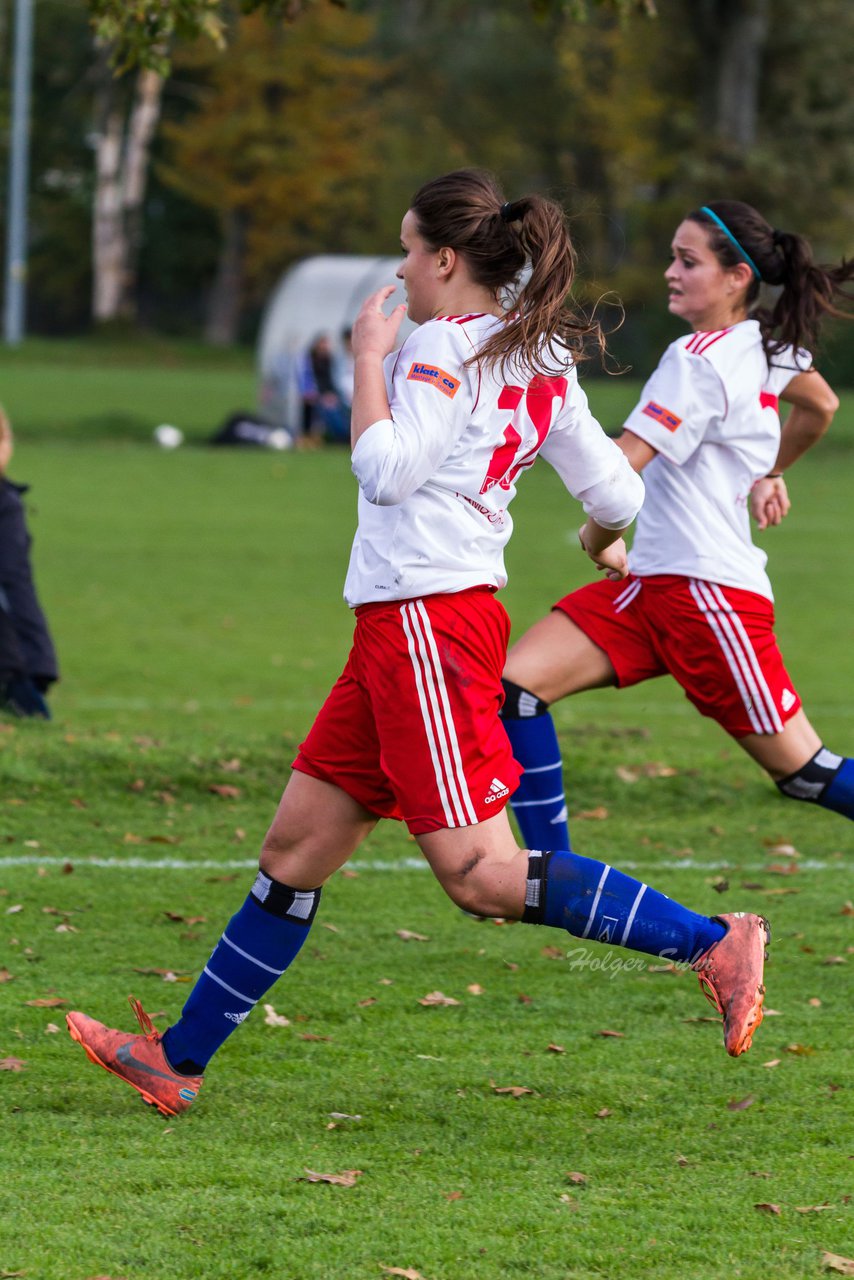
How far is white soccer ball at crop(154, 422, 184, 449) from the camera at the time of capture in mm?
28422

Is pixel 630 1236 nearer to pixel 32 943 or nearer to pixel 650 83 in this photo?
pixel 32 943

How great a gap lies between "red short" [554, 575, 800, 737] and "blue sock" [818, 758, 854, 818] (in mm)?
233

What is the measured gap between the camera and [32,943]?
5.43m

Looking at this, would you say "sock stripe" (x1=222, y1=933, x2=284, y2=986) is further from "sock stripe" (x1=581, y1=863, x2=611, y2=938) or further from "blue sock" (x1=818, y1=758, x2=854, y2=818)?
"blue sock" (x1=818, y1=758, x2=854, y2=818)

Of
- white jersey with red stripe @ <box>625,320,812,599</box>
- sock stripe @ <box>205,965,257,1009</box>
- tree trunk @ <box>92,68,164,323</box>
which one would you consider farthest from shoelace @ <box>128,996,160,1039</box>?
tree trunk @ <box>92,68,164,323</box>

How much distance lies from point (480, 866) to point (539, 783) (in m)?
1.90

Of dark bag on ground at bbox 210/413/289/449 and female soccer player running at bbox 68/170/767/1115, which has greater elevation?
female soccer player running at bbox 68/170/767/1115

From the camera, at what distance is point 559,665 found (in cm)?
557

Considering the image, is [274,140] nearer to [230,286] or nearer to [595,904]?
[230,286]

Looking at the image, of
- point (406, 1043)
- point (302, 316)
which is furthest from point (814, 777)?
point (302, 316)

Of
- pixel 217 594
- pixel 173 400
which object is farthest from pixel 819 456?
pixel 217 594

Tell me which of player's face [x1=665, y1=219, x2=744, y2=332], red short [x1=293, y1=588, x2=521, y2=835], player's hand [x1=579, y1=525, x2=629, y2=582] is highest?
player's face [x1=665, y1=219, x2=744, y2=332]

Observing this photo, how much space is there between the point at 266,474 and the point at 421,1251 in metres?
21.7

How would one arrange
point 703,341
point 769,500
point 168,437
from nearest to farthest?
point 703,341 → point 769,500 → point 168,437
